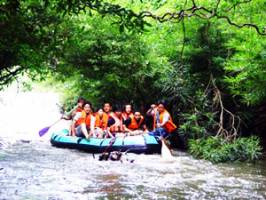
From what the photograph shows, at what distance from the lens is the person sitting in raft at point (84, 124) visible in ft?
39.4

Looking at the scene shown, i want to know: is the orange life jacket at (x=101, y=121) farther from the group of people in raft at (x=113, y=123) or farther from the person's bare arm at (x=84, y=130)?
the person's bare arm at (x=84, y=130)

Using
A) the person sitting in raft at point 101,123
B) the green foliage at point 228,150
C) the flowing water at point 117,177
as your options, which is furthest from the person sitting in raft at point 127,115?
the green foliage at point 228,150

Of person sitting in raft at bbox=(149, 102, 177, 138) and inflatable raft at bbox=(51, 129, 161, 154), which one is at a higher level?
person sitting in raft at bbox=(149, 102, 177, 138)

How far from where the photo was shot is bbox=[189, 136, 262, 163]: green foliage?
34.7 ft

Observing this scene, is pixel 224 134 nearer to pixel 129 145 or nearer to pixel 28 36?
pixel 129 145

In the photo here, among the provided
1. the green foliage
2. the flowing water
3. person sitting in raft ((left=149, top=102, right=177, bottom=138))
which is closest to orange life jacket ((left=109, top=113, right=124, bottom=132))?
person sitting in raft ((left=149, top=102, right=177, bottom=138))

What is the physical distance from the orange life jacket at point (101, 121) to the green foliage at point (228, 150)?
9.79 ft

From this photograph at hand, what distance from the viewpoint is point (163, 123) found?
1192cm

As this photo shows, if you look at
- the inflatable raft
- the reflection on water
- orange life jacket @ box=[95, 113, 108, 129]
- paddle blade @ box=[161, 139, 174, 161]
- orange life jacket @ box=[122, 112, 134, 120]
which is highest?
orange life jacket @ box=[122, 112, 134, 120]

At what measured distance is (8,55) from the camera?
26.6 ft

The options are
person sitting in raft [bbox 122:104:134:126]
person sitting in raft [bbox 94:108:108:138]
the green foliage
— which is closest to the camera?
the green foliage

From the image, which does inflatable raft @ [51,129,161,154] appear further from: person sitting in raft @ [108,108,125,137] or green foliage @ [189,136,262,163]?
green foliage @ [189,136,262,163]

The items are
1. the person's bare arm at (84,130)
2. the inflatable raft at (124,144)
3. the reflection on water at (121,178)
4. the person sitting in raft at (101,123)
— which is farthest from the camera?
the person sitting in raft at (101,123)

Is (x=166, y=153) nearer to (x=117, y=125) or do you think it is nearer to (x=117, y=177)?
(x=117, y=125)
